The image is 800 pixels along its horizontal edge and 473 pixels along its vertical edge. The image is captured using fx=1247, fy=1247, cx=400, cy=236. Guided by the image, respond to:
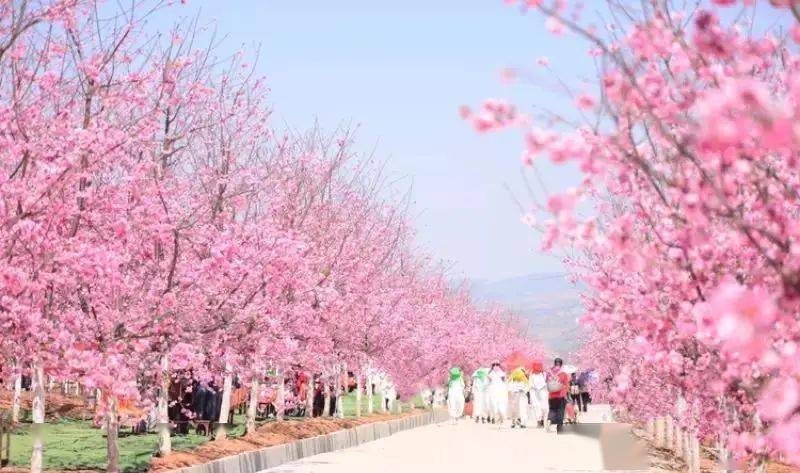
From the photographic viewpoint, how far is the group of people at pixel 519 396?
114ft

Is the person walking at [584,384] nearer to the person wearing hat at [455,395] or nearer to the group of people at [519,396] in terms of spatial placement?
the group of people at [519,396]

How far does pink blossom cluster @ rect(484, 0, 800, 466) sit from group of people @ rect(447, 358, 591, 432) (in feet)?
76.6

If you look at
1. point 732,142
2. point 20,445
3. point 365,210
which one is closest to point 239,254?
point 20,445

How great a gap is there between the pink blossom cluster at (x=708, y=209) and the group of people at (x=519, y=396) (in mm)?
23337

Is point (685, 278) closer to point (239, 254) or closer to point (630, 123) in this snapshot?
point (630, 123)

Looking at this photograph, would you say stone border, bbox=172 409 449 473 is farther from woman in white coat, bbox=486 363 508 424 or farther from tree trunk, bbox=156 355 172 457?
woman in white coat, bbox=486 363 508 424

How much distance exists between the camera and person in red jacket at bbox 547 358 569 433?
112ft

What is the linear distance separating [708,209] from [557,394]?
29.8 metres

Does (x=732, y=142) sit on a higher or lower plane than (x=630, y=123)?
lower

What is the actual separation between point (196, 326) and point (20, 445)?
583cm

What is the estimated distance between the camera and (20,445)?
2092cm

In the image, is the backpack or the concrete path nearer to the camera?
the concrete path

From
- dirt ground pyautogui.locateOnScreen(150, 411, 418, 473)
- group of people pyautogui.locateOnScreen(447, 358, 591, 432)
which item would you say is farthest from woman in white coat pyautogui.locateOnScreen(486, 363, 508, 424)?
dirt ground pyautogui.locateOnScreen(150, 411, 418, 473)

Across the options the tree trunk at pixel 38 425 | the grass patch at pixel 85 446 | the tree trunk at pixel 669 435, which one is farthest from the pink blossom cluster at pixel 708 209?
the tree trunk at pixel 669 435
